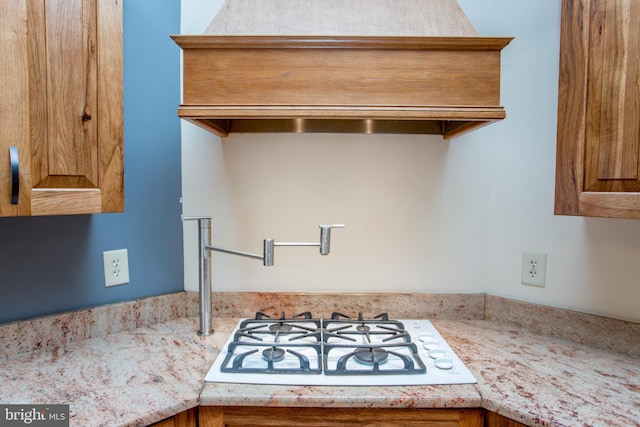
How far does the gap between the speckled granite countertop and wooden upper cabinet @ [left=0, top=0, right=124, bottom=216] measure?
1.37 feet

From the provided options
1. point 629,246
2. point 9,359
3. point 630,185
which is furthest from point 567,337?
point 9,359

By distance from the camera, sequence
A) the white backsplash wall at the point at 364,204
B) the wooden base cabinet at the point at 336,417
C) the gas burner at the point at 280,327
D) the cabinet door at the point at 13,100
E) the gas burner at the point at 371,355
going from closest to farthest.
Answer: the cabinet door at the point at 13,100, the wooden base cabinet at the point at 336,417, the gas burner at the point at 371,355, the gas burner at the point at 280,327, the white backsplash wall at the point at 364,204

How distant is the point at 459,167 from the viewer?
1.37 m

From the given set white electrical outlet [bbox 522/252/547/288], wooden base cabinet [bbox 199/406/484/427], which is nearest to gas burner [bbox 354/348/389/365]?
wooden base cabinet [bbox 199/406/484/427]

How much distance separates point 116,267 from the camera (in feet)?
3.99

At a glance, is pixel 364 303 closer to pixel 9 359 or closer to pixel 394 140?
pixel 394 140

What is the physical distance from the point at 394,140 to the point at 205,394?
1015 millimetres

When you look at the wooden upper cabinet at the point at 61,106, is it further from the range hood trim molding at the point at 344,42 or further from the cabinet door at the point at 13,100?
the range hood trim molding at the point at 344,42

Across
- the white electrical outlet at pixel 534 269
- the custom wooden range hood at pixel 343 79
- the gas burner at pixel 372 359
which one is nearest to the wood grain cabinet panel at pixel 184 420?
the gas burner at pixel 372 359

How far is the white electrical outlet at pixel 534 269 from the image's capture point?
1248 millimetres

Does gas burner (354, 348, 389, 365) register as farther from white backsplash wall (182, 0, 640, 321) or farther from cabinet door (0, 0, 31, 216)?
cabinet door (0, 0, 31, 216)

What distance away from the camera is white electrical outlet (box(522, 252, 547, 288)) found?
4.09 feet

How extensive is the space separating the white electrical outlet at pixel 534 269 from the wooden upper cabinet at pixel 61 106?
50.9 inches

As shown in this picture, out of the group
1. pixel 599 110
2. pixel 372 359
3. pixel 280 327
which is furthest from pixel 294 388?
pixel 599 110
